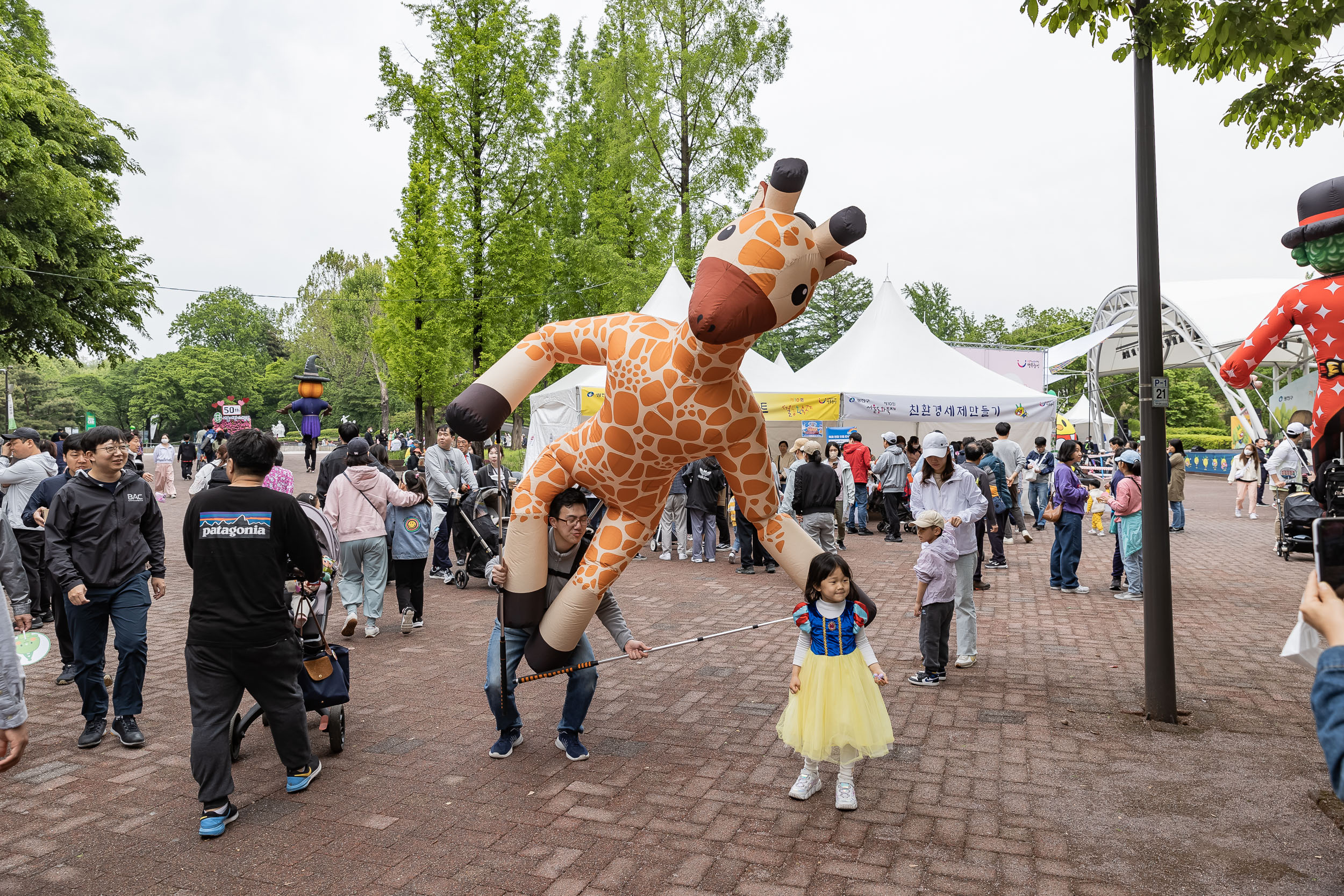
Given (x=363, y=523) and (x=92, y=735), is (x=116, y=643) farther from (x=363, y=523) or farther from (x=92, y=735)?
(x=363, y=523)

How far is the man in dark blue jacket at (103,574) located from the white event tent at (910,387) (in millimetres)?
11775

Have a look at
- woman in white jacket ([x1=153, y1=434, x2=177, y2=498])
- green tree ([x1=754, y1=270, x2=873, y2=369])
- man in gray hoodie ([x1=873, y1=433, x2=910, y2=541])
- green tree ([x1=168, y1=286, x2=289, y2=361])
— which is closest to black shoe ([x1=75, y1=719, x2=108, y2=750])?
man in gray hoodie ([x1=873, y1=433, x2=910, y2=541])

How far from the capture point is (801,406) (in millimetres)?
14875

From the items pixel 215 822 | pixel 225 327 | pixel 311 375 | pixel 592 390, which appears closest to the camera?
pixel 215 822

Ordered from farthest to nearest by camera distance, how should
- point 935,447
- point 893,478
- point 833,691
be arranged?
point 893,478, point 935,447, point 833,691

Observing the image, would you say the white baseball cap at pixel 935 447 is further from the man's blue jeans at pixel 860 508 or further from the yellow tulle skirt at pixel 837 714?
the man's blue jeans at pixel 860 508

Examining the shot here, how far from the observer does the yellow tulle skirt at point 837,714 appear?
3820 mm

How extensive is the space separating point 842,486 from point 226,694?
1093 cm

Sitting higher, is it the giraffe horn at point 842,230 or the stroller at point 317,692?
the giraffe horn at point 842,230

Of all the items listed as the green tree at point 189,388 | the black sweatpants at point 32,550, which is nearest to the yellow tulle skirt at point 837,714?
the black sweatpants at point 32,550

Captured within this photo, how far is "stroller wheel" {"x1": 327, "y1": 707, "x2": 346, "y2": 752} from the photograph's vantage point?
450cm

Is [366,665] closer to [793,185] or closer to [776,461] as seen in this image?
[793,185]

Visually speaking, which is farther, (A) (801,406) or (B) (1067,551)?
→ (A) (801,406)

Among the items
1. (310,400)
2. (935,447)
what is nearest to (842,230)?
(935,447)
